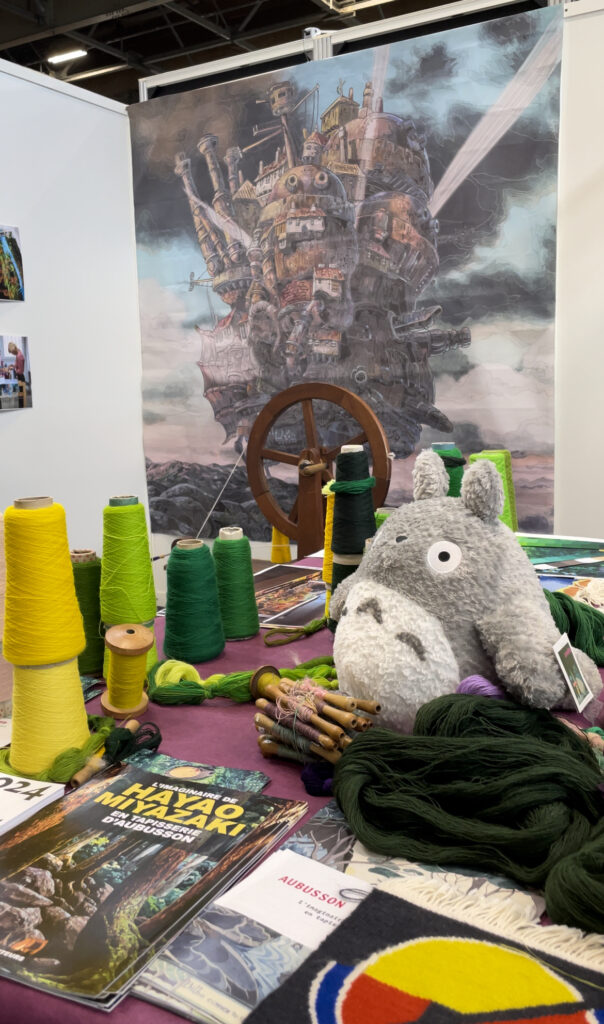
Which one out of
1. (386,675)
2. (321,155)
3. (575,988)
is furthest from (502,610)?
(321,155)

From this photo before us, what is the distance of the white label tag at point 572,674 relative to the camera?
3.18ft

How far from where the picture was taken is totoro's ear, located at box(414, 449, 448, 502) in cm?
115

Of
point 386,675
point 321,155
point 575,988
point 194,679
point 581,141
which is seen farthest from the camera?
point 321,155

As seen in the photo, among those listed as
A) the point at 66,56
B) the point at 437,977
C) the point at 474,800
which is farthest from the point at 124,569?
the point at 66,56

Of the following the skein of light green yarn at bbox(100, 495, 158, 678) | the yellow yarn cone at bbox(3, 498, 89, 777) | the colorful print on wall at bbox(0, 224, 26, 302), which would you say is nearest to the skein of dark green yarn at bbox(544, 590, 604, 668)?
the skein of light green yarn at bbox(100, 495, 158, 678)

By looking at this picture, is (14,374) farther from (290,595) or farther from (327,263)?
(290,595)

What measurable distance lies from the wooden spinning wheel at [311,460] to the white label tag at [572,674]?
143 cm

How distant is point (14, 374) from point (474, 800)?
10.5ft

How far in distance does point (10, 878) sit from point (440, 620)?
0.57 metres

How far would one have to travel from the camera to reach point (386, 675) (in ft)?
3.06

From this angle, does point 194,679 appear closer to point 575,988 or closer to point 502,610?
point 502,610

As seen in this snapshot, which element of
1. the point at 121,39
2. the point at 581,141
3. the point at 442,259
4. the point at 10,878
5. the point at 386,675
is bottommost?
the point at 10,878

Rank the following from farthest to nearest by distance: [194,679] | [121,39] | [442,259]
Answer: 1. [121,39]
2. [442,259]
3. [194,679]

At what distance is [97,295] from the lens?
3994 mm
